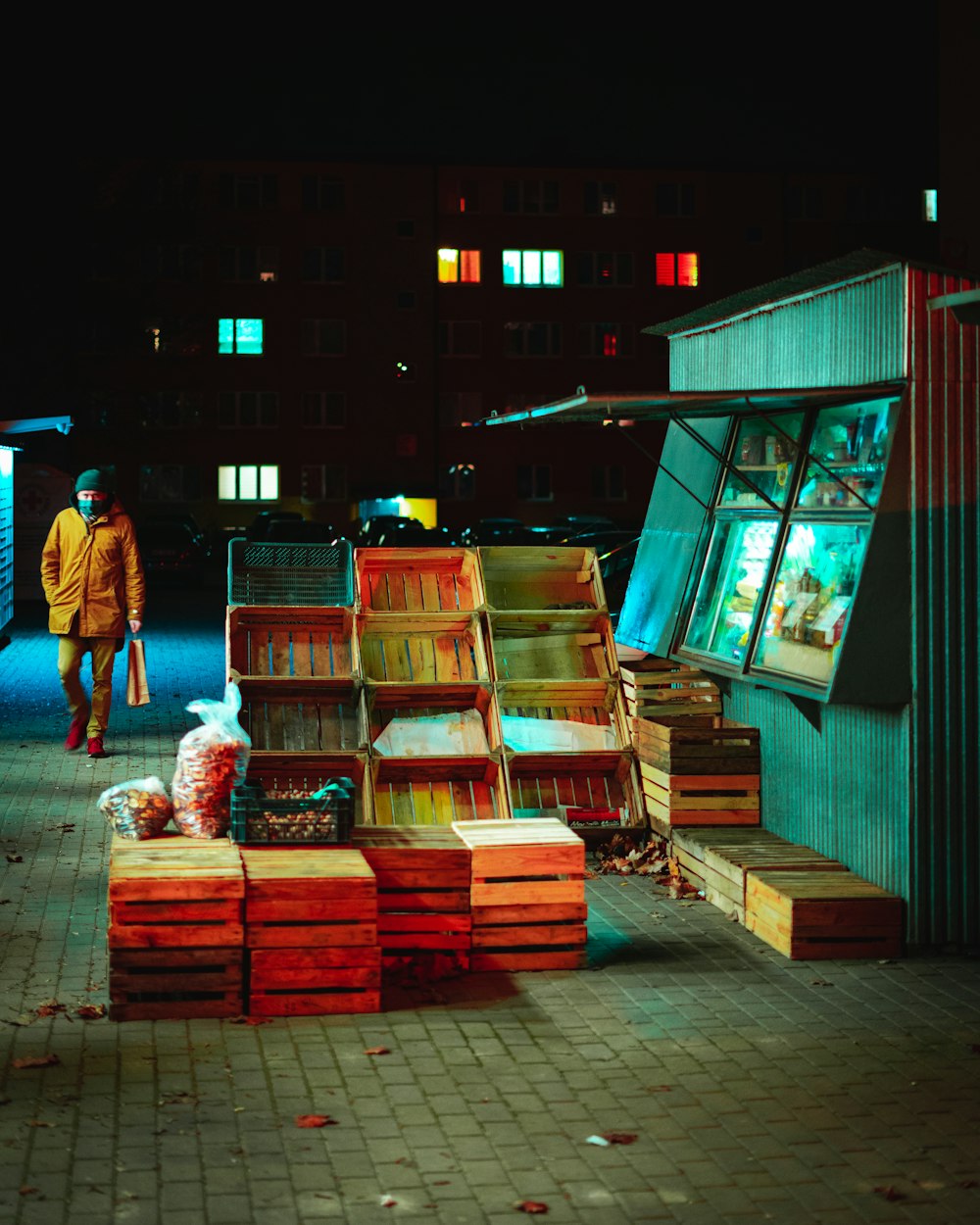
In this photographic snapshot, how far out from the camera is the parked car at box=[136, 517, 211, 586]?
43.0m

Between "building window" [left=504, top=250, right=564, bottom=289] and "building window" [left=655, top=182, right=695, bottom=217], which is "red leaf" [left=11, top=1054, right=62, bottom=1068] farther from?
"building window" [left=655, top=182, right=695, bottom=217]

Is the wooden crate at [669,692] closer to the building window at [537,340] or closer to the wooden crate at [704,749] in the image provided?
the wooden crate at [704,749]

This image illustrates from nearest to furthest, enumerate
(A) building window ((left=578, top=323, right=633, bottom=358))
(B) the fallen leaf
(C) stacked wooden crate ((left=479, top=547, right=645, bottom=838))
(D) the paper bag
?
(B) the fallen leaf, (C) stacked wooden crate ((left=479, top=547, right=645, bottom=838)), (D) the paper bag, (A) building window ((left=578, top=323, right=633, bottom=358))

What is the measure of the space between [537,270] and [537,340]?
112 inches

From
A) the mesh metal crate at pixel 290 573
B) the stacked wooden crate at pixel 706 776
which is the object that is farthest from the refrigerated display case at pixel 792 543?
the mesh metal crate at pixel 290 573

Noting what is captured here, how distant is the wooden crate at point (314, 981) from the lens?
7.46 m

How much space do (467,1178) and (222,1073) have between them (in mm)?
1478

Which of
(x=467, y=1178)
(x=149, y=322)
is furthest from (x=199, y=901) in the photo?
(x=149, y=322)

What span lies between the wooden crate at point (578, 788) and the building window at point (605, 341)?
53.8 meters

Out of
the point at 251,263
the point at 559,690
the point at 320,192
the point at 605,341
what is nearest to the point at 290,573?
the point at 559,690

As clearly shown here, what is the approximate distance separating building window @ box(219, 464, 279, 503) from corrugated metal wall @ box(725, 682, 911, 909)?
52276 millimetres

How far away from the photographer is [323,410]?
61.9 meters

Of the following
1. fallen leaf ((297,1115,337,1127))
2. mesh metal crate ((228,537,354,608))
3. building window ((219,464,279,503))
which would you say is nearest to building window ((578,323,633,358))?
building window ((219,464,279,503))

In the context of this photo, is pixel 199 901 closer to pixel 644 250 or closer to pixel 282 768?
pixel 282 768
